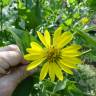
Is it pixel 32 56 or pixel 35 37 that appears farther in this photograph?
pixel 35 37

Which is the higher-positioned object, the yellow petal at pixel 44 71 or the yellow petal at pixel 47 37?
the yellow petal at pixel 47 37

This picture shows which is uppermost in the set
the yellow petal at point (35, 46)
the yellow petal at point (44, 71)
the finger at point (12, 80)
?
the yellow petal at point (35, 46)

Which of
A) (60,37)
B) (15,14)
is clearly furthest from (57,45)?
(15,14)

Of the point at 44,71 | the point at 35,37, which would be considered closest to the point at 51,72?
the point at 44,71

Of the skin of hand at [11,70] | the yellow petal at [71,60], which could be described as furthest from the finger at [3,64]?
the yellow petal at [71,60]

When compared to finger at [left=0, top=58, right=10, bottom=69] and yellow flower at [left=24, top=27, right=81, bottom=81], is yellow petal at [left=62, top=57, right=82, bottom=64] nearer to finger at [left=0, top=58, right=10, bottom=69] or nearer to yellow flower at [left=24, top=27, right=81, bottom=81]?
yellow flower at [left=24, top=27, right=81, bottom=81]

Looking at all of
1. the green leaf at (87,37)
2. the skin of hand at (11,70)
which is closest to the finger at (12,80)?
the skin of hand at (11,70)

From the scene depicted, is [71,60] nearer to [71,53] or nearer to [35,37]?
[71,53]

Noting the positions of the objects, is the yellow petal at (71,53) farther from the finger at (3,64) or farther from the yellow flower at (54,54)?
the finger at (3,64)
